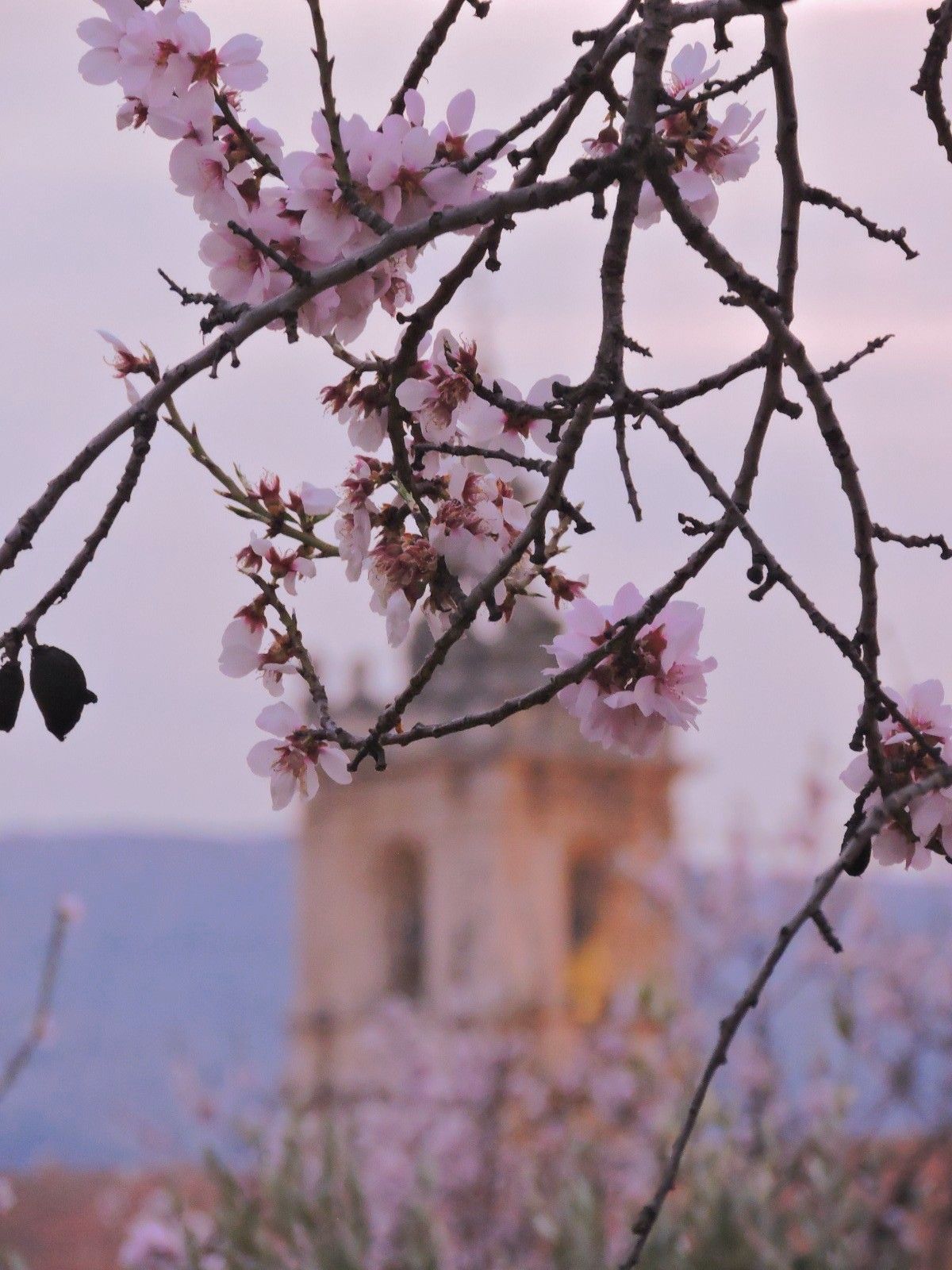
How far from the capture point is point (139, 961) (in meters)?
35.9

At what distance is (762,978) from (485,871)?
27986 mm

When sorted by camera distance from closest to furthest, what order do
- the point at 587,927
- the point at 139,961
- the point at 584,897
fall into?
the point at 587,927 → the point at 584,897 → the point at 139,961

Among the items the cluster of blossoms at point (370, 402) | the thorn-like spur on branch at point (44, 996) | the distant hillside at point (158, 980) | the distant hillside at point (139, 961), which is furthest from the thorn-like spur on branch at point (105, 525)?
the distant hillside at point (139, 961)

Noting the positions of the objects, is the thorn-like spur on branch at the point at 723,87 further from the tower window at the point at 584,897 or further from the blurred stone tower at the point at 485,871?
the tower window at the point at 584,897

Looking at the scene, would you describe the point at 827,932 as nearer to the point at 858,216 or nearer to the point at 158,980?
the point at 858,216

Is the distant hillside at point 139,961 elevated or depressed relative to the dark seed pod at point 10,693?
elevated

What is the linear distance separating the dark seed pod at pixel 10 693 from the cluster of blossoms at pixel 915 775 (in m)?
0.60

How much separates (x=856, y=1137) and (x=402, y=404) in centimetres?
512

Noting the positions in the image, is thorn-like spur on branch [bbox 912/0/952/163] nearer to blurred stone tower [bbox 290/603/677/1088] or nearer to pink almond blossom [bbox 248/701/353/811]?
pink almond blossom [bbox 248/701/353/811]

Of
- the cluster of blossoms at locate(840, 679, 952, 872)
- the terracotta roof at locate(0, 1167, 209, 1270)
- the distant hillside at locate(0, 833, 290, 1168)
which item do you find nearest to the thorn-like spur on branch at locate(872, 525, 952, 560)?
the cluster of blossoms at locate(840, 679, 952, 872)

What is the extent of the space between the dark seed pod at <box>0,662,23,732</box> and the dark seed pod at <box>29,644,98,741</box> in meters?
0.02

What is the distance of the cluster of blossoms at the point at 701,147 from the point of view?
1.79 m

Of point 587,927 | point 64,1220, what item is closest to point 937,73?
point 64,1220

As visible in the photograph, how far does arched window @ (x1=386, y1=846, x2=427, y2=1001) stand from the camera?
2950 cm
